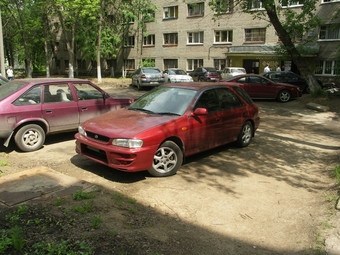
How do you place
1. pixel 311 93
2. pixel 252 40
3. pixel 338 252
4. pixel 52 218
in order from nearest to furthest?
pixel 338 252
pixel 52 218
pixel 311 93
pixel 252 40

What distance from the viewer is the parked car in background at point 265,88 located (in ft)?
55.9

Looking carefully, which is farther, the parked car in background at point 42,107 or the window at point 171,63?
the window at point 171,63

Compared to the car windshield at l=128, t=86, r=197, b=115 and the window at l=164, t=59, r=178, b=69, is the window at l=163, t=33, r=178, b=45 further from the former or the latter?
the car windshield at l=128, t=86, r=197, b=115

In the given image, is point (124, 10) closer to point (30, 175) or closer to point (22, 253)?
point (30, 175)

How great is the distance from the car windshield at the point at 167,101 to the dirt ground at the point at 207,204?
118cm

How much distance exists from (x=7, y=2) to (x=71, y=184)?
1366 inches

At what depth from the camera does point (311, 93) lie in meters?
17.5

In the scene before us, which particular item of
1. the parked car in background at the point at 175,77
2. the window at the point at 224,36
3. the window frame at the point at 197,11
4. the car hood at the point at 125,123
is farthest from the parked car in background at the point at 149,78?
the car hood at the point at 125,123

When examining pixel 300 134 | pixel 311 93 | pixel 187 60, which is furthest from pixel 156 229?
pixel 187 60

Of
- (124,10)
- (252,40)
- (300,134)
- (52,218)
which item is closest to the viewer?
(52,218)

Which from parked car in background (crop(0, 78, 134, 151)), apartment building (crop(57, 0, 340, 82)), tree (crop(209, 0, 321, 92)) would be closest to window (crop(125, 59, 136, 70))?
apartment building (crop(57, 0, 340, 82))

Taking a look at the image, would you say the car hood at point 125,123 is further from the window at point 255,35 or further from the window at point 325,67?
the window at point 255,35

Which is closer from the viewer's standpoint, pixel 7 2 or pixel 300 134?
pixel 300 134

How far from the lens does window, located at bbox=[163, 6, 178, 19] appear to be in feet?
126
